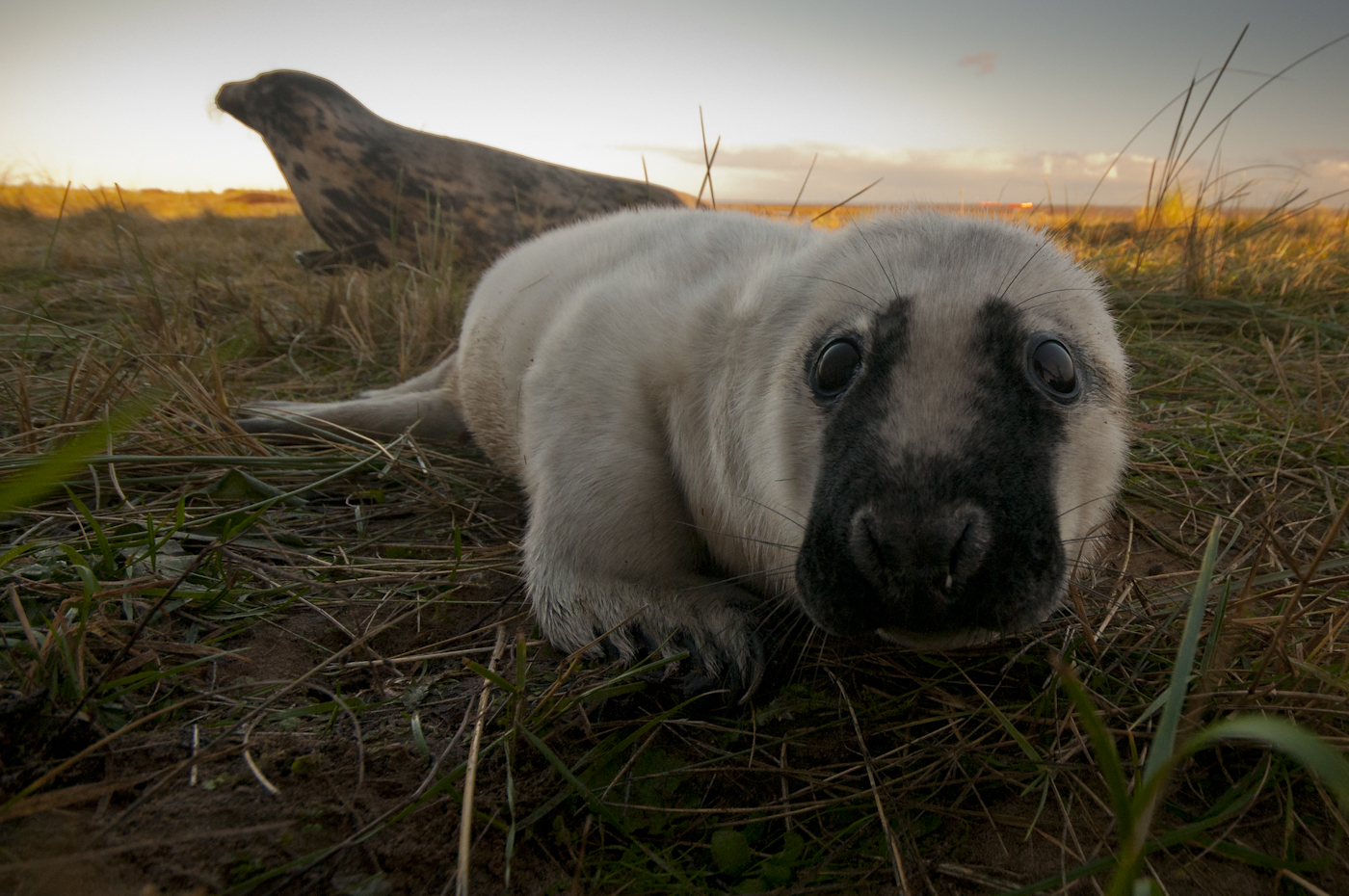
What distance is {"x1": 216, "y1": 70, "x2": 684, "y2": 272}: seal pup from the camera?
608 cm

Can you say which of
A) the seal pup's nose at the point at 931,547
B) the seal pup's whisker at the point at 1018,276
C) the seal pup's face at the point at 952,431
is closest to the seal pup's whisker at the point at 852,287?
the seal pup's face at the point at 952,431

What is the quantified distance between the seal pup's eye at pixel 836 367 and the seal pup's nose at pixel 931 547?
0.37m

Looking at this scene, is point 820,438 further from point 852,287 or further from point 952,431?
point 852,287

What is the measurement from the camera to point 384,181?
240 inches

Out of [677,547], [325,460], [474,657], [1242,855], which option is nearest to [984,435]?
[1242,855]

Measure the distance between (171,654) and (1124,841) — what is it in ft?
5.21

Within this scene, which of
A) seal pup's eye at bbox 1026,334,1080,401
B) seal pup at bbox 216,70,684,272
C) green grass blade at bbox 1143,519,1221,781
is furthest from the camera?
seal pup at bbox 216,70,684,272

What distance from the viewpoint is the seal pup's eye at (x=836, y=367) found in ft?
4.92

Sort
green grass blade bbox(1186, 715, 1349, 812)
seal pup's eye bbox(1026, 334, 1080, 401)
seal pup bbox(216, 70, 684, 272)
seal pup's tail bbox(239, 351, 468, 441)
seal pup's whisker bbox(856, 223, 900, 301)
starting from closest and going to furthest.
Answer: green grass blade bbox(1186, 715, 1349, 812) → seal pup's eye bbox(1026, 334, 1080, 401) → seal pup's whisker bbox(856, 223, 900, 301) → seal pup's tail bbox(239, 351, 468, 441) → seal pup bbox(216, 70, 684, 272)

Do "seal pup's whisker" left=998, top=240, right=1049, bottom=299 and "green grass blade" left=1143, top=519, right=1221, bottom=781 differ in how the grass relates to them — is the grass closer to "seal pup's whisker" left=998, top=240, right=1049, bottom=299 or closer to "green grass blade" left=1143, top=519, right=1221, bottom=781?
"green grass blade" left=1143, top=519, right=1221, bottom=781

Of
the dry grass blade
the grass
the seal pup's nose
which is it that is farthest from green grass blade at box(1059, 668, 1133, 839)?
the dry grass blade

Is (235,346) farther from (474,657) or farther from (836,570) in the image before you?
(836,570)

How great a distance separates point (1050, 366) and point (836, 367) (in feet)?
1.34

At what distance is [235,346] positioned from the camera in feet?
11.5
